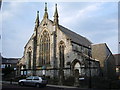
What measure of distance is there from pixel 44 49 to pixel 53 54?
3705mm

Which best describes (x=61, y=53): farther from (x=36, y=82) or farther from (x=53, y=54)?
(x=36, y=82)

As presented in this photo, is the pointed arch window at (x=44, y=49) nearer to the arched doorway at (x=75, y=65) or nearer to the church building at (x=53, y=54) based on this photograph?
the church building at (x=53, y=54)

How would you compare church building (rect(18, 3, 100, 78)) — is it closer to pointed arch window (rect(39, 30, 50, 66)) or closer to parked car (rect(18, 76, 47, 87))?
pointed arch window (rect(39, 30, 50, 66))

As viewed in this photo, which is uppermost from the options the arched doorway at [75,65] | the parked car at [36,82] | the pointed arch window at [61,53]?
the pointed arch window at [61,53]

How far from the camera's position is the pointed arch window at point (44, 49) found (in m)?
44.8

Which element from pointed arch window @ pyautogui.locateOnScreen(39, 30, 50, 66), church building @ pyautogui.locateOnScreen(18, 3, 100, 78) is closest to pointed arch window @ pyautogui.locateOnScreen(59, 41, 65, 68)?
church building @ pyautogui.locateOnScreen(18, 3, 100, 78)

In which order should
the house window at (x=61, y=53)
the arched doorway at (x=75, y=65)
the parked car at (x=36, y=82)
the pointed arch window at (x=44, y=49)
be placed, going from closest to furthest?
the parked car at (x=36, y=82), the arched doorway at (x=75, y=65), the house window at (x=61, y=53), the pointed arch window at (x=44, y=49)

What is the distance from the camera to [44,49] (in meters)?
45.6

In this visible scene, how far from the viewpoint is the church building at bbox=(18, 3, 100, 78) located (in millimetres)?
39094

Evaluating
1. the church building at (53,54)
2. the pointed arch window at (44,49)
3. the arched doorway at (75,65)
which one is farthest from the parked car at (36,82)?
the pointed arch window at (44,49)

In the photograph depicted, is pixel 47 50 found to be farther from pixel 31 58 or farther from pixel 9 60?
pixel 9 60

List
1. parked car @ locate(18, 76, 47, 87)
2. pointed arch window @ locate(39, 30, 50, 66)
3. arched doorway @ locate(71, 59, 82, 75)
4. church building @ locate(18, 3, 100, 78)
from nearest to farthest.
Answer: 1. parked car @ locate(18, 76, 47, 87)
2. arched doorway @ locate(71, 59, 82, 75)
3. church building @ locate(18, 3, 100, 78)
4. pointed arch window @ locate(39, 30, 50, 66)

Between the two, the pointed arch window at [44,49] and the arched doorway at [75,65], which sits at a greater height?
the pointed arch window at [44,49]

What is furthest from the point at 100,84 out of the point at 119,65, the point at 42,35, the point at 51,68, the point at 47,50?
the point at 119,65
